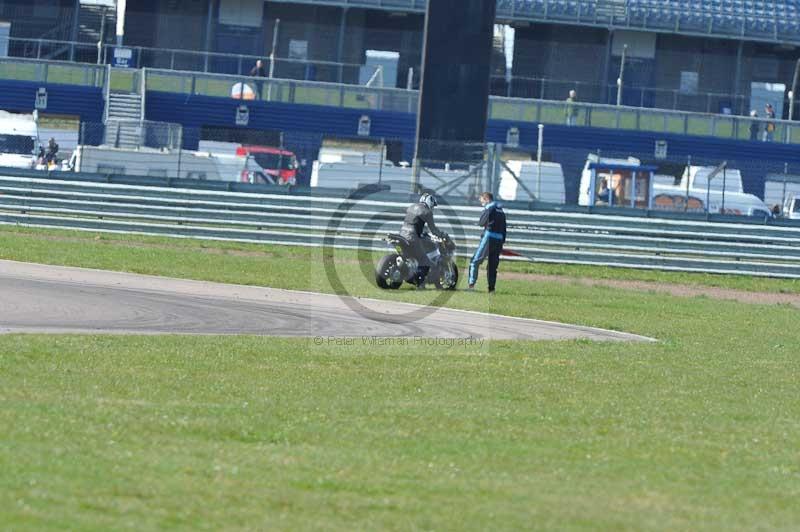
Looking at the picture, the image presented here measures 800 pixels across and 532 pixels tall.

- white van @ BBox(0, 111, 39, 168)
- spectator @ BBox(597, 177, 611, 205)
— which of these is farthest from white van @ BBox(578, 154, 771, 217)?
white van @ BBox(0, 111, 39, 168)

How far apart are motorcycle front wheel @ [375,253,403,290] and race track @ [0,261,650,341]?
124cm

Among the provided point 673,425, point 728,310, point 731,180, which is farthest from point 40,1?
point 673,425

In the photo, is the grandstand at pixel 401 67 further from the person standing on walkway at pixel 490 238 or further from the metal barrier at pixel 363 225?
the person standing on walkway at pixel 490 238

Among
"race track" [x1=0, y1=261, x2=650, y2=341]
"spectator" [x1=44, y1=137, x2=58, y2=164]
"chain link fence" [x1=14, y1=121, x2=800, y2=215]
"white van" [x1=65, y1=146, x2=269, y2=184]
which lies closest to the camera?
"race track" [x1=0, y1=261, x2=650, y2=341]

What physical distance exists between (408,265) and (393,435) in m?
11.4

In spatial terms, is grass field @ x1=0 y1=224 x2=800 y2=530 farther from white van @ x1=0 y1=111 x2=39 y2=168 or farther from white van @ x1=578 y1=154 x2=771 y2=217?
white van @ x1=0 y1=111 x2=39 y2=168

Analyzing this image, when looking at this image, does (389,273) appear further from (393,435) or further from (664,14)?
(664,14)

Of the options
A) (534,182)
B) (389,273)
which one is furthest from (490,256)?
(534,182)

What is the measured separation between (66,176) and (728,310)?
14.6 meters

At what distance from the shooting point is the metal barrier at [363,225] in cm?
2712

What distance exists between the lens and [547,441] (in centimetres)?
830

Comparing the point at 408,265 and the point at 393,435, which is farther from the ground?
the point at 408,265

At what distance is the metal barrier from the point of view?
27.1 m

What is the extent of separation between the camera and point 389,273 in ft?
63.9
